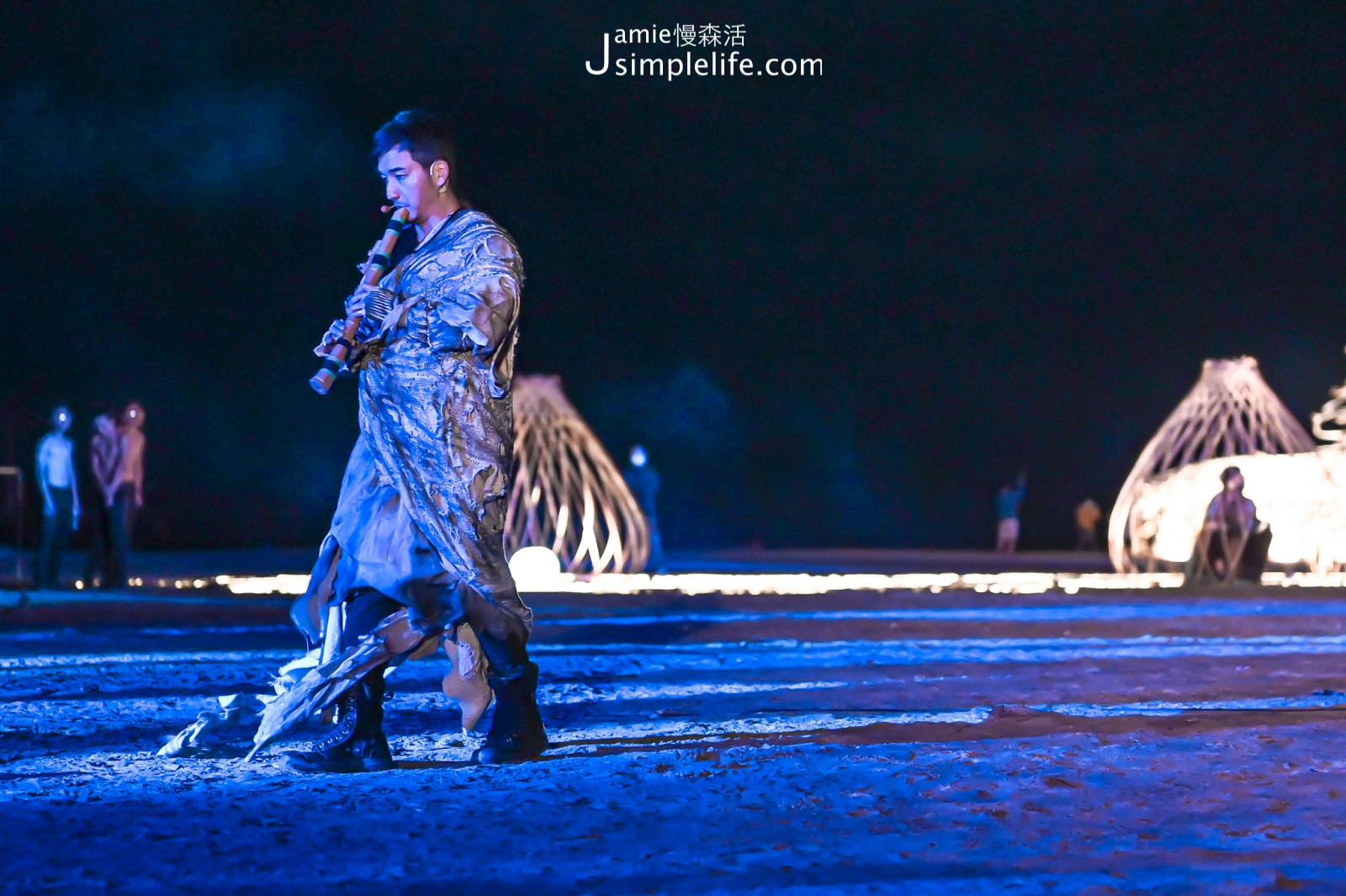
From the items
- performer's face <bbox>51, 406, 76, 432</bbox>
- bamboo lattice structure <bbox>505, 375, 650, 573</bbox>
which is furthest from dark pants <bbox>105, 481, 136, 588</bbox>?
bamboo lattice structure <bbox>505, 375, 650, 573</bbox>

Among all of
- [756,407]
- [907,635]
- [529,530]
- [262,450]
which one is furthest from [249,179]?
[907,635]

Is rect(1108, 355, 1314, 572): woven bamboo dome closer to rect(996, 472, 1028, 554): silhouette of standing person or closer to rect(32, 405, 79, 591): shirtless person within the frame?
rect(996, 472, 1028, 554): silhouette of standing person

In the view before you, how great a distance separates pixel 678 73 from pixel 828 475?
796 cm

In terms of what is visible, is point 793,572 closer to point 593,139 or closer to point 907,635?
point 907,635

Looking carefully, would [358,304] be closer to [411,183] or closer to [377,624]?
[411,183]

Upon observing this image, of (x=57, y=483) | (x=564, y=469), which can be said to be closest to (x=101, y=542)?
(x=57, y=483)

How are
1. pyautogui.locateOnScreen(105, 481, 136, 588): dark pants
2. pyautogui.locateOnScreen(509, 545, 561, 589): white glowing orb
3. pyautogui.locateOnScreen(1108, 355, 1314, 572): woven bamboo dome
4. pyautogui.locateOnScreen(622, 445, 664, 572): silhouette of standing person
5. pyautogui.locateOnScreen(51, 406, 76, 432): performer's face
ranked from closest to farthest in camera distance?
pyautogui.locateOnScreen(51, 406, 76, 432): performer's face → pyautogui.locateOnScreen(105, 481, 136, 588): dark pants → pyautogui.locateOnScreen(509, 545, 561, 589): white glowing orb → pyautogui.locateOnScreen(1108, 355, 1314, 572): woven bamboo dome → pyautogui.locateOnScreen(622, 445, 664, 572): silhouette of standing person

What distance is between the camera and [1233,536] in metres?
15.5

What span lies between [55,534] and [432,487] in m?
9.43

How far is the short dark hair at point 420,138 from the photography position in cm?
455

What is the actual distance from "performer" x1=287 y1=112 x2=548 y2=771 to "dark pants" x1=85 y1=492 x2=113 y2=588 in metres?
9.25

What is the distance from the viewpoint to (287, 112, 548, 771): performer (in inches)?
168

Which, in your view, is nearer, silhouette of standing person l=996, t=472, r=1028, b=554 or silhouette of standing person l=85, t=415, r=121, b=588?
silhouette of standing person l=85, t=415, r=121, b=588

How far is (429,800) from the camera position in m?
3.78
